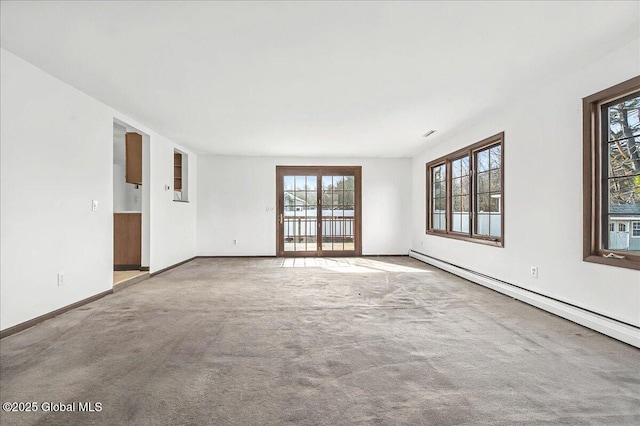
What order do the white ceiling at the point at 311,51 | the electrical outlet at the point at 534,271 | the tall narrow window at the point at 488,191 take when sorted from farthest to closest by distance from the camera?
the tall narrow window at the point at 488,191, the electrical outlet at the point at 534,271, the white ceiling at the point at 311,51

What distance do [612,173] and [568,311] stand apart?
4.37 ft

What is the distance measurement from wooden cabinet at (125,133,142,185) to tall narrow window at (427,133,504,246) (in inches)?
208

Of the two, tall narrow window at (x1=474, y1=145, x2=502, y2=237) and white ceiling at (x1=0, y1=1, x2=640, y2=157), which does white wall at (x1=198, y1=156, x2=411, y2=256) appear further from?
tall narrow window at (x1=474, y1=145, x2=502, y2=237)

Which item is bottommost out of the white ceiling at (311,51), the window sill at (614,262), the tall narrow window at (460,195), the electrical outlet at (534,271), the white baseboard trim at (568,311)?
the white baseboard trim at (568,311)

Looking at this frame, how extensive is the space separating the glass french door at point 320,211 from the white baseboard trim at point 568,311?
3.58 m

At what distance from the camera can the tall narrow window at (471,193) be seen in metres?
5.27

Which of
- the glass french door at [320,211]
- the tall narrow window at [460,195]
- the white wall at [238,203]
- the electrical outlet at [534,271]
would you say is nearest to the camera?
the electrical outlet at [534,271]

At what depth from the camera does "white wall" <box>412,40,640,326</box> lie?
10.4 feet

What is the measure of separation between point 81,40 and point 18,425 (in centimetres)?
268

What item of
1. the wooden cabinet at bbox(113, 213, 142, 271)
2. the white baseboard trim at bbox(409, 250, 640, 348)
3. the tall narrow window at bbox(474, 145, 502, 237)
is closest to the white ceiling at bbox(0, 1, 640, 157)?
the tall narrow window at bbox(474, 145, 502, 237)

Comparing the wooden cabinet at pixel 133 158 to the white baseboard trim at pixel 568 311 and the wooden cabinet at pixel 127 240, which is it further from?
the white baseboard trim at pixel 568 311

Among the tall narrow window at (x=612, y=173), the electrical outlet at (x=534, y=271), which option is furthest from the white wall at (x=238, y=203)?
the tall narrow window at (x=612, y=173)

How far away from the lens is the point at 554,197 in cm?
389

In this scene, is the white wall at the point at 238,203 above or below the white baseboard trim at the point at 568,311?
above
